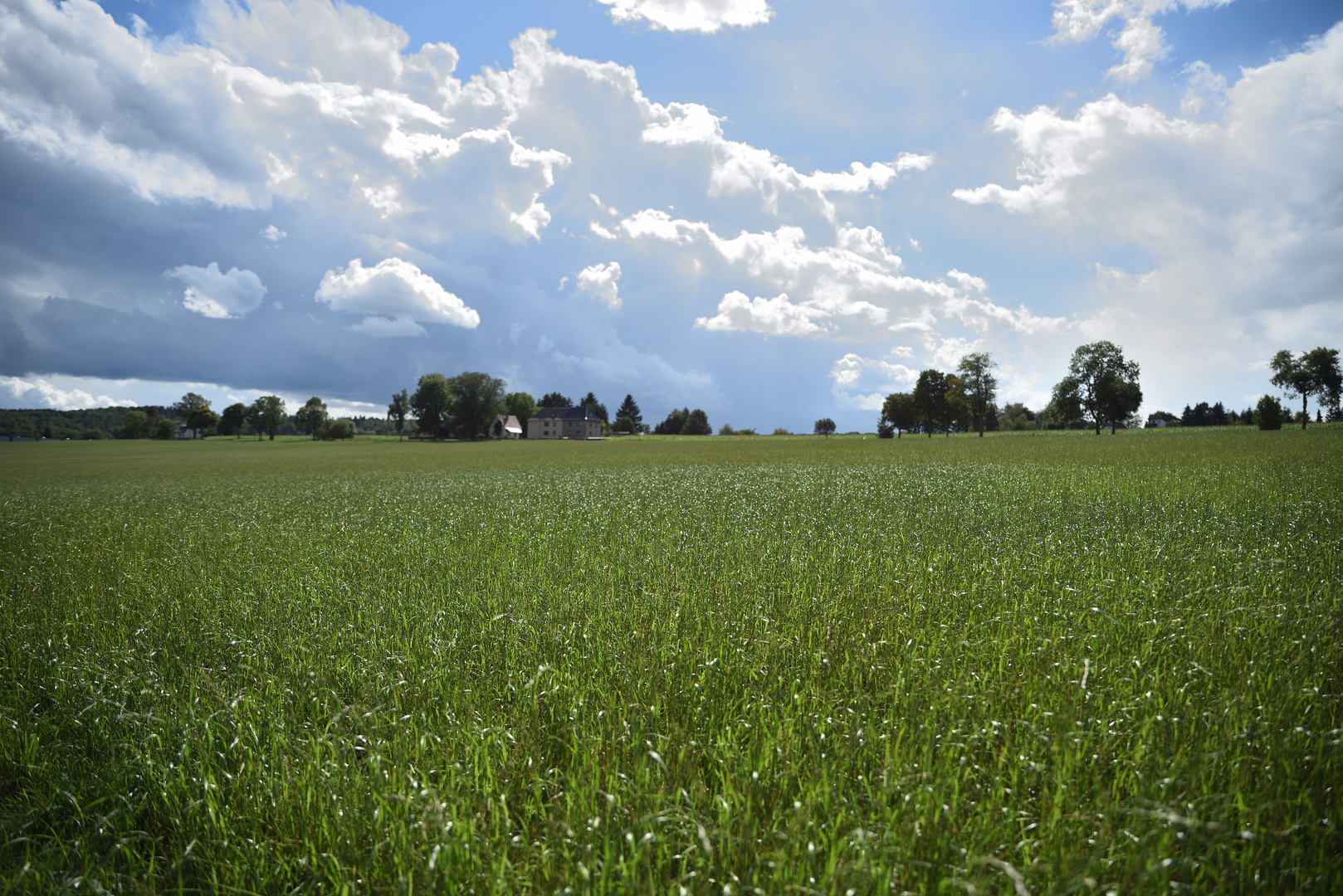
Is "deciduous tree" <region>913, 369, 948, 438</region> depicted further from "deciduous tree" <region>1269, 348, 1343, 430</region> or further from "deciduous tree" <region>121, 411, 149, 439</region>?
"deciduous tree" <region>121, 411, 149, 439</region>

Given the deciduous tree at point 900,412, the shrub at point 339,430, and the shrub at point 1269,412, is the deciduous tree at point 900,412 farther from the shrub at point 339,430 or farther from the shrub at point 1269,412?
the shrub at point 339,430

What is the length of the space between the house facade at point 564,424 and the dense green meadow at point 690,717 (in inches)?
5497

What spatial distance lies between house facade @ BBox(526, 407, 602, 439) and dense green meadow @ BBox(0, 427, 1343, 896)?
13963cm

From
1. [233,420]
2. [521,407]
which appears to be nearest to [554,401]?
[521,407]

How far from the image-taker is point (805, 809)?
2750mm

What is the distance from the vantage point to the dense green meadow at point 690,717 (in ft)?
8.46

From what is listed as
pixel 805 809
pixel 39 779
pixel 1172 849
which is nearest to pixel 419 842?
pixel 805 809

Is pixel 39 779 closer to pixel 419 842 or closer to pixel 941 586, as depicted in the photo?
pixel 419 842

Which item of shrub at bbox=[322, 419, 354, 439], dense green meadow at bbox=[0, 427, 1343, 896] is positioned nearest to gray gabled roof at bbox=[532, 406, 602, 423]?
shrub at bbox=[322, 419, 354, 439]

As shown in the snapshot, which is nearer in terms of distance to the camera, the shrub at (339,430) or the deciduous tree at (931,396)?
the deciduous tree at (931,396)

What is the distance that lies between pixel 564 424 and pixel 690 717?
153 metres

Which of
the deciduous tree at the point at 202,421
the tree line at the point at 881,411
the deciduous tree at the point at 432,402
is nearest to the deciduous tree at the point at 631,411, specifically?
the tree line at the point at 881,411

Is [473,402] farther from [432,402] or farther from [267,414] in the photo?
[267,414]

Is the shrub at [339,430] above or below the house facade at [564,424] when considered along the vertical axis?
below
